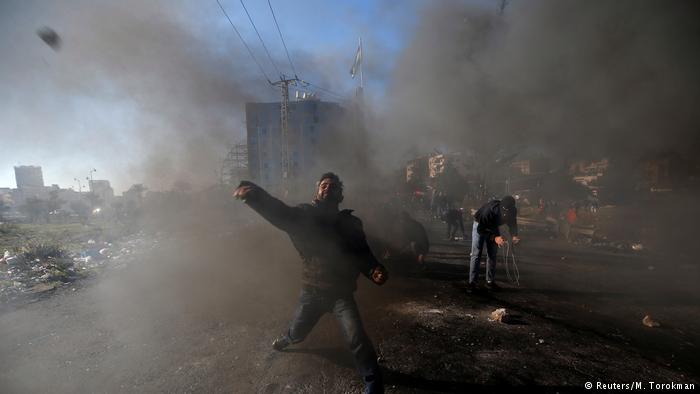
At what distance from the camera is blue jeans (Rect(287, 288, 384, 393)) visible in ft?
6.25

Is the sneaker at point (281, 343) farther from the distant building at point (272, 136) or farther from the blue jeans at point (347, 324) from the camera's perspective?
the distant building at point (272, 136)

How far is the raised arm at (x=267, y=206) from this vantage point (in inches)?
74.8

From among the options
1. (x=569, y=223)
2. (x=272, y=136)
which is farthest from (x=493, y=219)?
(x=272, y=136)

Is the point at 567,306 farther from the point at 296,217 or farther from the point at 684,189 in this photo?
the point at 684,189

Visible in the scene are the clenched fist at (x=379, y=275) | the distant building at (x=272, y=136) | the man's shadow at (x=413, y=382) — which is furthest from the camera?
the distant building at (x=272, y=136)

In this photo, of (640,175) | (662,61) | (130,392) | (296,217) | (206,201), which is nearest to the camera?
(296,217)

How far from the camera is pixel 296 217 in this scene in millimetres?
2076

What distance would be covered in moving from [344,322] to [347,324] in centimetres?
3

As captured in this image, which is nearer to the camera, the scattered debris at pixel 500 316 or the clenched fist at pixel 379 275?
the clenched fist at pixel 379 275

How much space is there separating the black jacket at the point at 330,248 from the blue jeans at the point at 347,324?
0.08 meters

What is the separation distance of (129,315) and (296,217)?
→ 3.09m

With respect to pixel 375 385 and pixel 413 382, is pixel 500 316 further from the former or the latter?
pixel 375 385

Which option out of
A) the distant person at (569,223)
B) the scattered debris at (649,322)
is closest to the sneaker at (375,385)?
the scattered debris at (649,322)

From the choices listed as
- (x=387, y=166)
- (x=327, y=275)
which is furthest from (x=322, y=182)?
(x=387, y=166)
